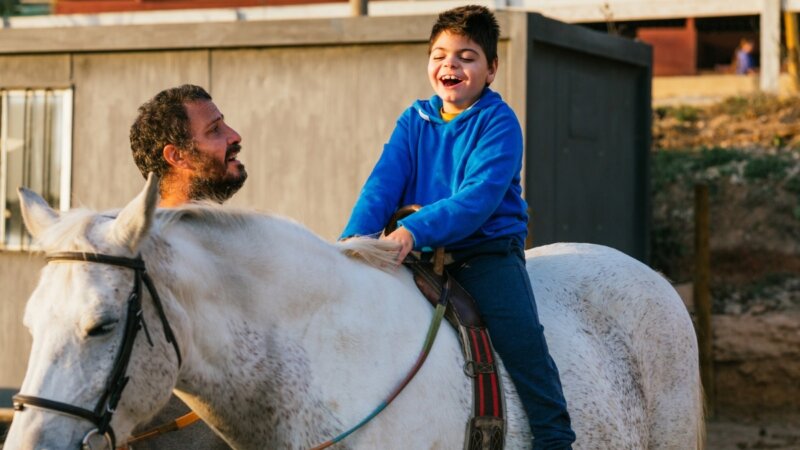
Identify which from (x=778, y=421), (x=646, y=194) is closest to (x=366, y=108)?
(x=646, y=194)

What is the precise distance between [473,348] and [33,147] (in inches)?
262

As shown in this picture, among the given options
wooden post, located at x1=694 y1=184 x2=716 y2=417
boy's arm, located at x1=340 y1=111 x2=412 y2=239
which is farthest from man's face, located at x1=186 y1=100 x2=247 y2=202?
wooden post, located at x1=694 y1=184 x2=716 y2=417

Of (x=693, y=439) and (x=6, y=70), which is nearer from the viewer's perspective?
(x=693, y=439)

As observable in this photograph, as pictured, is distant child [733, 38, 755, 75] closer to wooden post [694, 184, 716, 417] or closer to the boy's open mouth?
wooden post [694, 184, 716, 417]

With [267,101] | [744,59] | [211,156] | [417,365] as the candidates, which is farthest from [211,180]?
[744,59]

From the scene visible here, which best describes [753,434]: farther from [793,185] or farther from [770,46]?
[770,46]

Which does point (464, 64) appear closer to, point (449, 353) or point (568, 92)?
point (449, 353)

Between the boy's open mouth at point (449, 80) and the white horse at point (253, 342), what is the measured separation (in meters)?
0.62

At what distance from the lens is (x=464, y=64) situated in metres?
3.40

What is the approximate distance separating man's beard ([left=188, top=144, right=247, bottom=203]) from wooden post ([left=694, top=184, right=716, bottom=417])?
248 inches

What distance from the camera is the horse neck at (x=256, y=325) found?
→ 2650mm

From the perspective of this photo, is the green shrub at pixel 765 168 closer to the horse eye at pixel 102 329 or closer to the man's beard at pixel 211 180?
the man's beard at pixel 211 180

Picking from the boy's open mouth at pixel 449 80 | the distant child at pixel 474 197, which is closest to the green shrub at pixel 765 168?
the distant child at pixel 474 197

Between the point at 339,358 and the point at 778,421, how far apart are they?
7.06 metres
